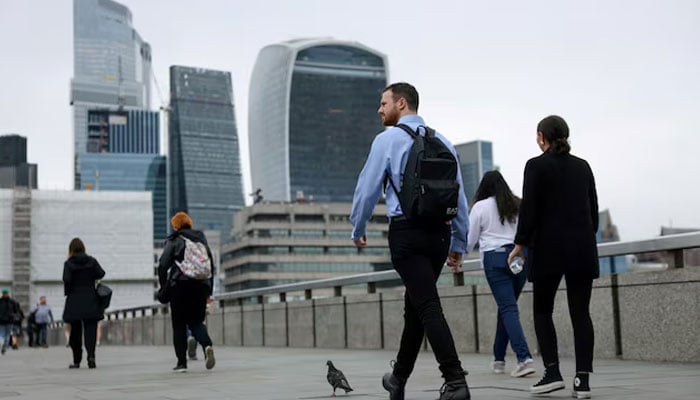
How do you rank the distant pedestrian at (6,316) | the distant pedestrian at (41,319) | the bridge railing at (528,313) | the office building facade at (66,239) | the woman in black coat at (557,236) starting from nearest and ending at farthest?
the woman in black coat at (557,236)
the bridge railing at (528,313)
the distant pedestrian at (6,316)
the distant pedestrian at (41,319)
the office building facade at (66,239)

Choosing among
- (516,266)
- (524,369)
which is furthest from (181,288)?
(516,266)

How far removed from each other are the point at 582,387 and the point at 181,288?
19.5 feet

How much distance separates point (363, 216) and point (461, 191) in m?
0.63

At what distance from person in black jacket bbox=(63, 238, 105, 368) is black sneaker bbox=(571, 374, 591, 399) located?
8272 millimetres

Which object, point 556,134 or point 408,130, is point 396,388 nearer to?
point 408,130

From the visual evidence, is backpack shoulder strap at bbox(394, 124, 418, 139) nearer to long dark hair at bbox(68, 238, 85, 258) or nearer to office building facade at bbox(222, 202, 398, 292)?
long dark hair at bbox(68, 238, 85, 258)

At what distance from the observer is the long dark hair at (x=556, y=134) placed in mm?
6469

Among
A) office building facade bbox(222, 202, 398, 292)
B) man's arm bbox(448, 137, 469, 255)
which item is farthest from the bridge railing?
office building facade bbox(222, 202, 398, 292)

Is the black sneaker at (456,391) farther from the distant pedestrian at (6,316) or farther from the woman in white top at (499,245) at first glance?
the distant pedestrian at (6,316)

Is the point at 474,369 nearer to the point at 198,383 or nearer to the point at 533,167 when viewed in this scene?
the point at 198,383

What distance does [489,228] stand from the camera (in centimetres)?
864

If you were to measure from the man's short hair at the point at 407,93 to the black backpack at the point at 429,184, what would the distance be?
1.04 feet

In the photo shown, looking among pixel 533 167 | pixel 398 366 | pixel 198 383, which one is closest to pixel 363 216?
pixel 398 366

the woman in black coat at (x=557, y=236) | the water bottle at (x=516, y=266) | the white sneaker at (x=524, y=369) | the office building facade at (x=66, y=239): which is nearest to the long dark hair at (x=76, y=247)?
the white sneaker at (x=524, y=369)
